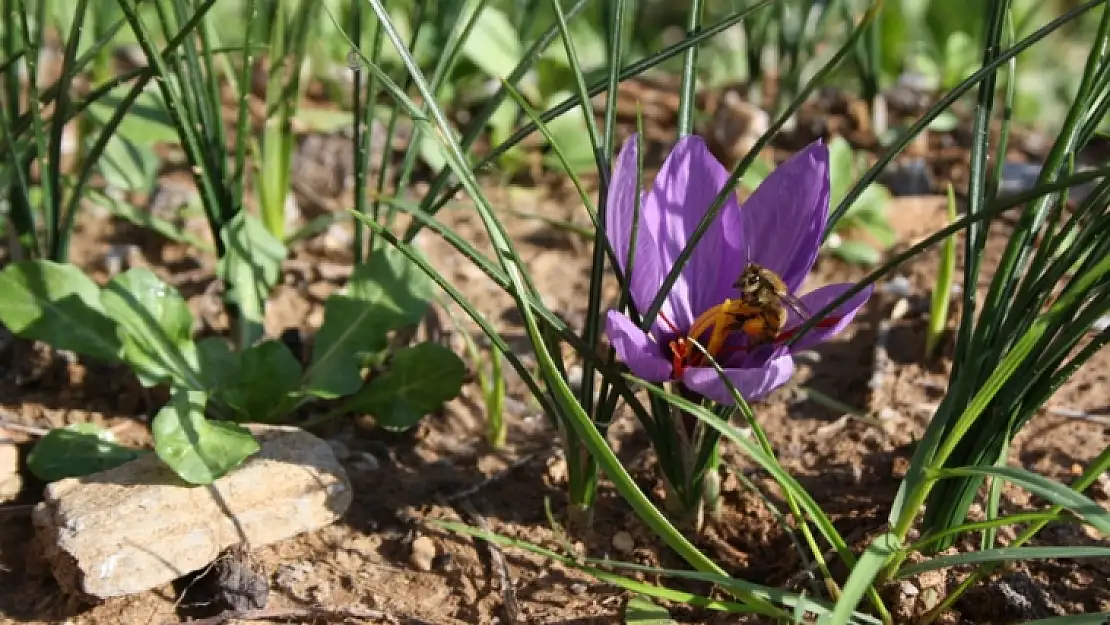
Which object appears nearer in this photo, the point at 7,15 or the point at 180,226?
the point at 7,15

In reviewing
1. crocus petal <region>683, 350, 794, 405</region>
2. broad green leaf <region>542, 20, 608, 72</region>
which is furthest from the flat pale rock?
broad green leaf <region>542, 20, 608, 72</region>

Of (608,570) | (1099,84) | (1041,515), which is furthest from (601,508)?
(1099,84)

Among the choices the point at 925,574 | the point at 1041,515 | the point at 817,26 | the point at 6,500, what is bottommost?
the point at 6,500

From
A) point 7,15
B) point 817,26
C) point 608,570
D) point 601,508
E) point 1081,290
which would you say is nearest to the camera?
point 1081,290

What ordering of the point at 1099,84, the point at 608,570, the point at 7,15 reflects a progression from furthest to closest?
the point at 7,15, the point at 608,570, the point at 1099,84

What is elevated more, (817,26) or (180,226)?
(817,26)

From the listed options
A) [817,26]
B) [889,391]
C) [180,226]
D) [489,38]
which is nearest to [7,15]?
[180,226]

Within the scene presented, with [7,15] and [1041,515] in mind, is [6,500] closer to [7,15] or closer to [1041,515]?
[7,15]
